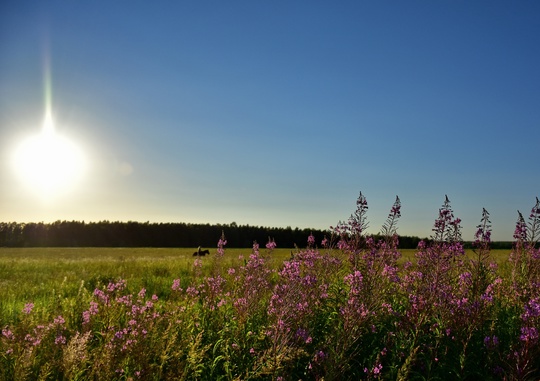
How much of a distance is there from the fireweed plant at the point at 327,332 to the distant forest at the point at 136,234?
64985 mm

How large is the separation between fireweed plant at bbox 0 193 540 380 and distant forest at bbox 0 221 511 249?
65.0 m

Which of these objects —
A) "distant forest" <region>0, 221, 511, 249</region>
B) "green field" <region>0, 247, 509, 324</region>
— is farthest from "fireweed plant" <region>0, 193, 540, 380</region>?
"distant forest" <region>0, 221, 511, 249</region>

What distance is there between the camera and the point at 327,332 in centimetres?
479

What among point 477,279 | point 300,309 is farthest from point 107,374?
point 477,279

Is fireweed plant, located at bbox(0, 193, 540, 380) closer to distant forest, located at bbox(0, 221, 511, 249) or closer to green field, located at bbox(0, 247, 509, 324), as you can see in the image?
green field, located at bbox(0, 247, 509, 324)

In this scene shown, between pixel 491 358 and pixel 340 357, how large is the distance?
7.58ft

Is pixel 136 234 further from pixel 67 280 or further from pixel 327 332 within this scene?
pixel 327 332

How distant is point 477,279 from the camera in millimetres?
5047

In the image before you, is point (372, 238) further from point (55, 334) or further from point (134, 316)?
point (55, 334)

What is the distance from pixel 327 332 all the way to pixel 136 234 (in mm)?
76340

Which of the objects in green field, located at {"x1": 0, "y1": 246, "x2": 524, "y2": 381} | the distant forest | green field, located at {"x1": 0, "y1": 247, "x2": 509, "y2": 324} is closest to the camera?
green field, located at {"x1": 0, "y1": 246, "x2": 524, "y2": 381}

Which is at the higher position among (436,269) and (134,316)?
(436,269)

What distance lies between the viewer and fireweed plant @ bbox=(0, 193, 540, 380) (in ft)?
12.5

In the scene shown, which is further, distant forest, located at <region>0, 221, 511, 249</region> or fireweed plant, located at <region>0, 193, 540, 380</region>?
distant forest, located at <region>0, 221, 511, 249</region>
